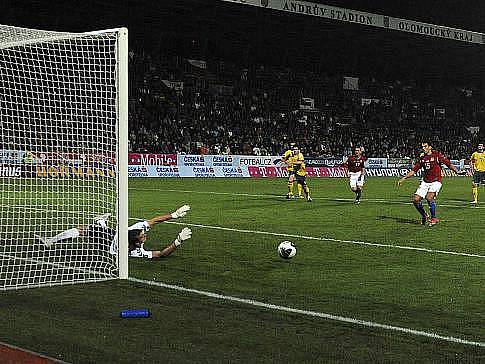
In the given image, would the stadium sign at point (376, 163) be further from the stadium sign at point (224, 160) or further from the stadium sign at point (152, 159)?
the stadium sign at point (152, 159)

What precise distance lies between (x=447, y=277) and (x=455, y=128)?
181 feet

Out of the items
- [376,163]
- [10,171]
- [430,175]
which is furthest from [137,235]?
[376,163]

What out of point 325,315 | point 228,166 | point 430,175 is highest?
point 228,166

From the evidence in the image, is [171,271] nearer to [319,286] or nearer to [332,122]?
[319,286]

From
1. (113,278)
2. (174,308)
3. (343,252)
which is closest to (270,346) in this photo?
(174,308)

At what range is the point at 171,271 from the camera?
9.97m

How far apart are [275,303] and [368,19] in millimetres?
36592

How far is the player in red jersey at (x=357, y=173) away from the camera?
76.1 ft

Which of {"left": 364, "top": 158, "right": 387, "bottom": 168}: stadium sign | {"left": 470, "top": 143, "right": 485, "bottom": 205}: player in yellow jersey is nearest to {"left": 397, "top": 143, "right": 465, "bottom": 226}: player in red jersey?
{"left": 470, "top": 143, "right": 485, "bottom": 205}: player in yellow jersey

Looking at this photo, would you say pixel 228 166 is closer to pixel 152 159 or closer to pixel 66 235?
pixel 152 159

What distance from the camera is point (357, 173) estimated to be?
23.5 metres

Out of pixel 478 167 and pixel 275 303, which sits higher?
pixel 478 167

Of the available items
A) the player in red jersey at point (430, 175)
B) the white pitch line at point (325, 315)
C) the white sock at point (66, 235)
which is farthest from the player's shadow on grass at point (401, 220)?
the white pitch line at point (325, 315)

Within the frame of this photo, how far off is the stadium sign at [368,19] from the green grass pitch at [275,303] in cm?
2568
